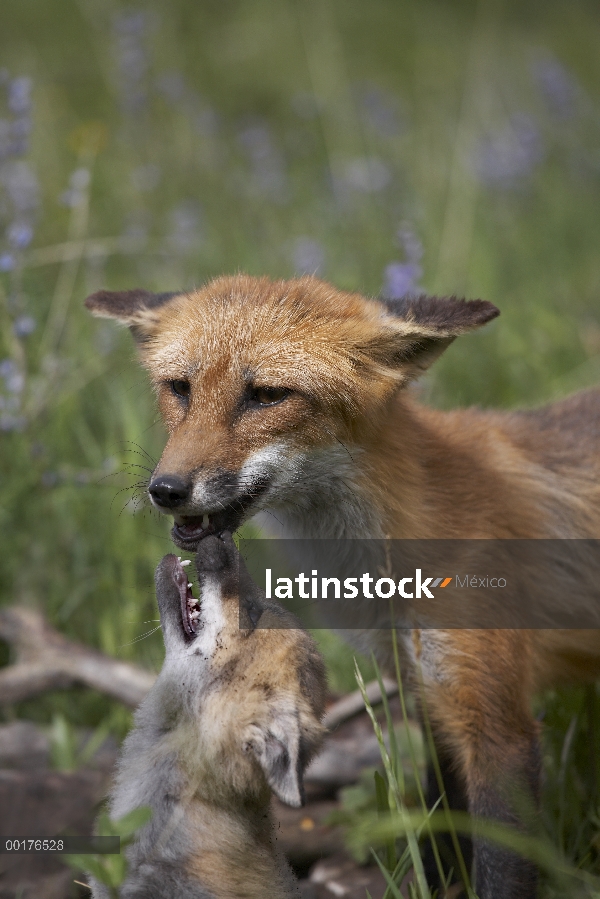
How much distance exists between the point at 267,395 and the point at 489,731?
1.58 meters

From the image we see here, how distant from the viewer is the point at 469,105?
11836 mm

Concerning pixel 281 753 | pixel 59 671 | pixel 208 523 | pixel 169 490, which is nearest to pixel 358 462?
pixel 208 523

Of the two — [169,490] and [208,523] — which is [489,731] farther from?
[169,490]

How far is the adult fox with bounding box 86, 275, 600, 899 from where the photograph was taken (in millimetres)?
3375

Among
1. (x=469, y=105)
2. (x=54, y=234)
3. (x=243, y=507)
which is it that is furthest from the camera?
(x=469, y=105)

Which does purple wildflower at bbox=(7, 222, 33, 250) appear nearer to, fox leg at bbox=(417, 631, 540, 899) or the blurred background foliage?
the blurred background foliage

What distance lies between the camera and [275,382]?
3.40m

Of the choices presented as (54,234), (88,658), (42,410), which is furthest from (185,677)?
(54,234)

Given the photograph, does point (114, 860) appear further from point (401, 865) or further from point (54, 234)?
point (54, 234)

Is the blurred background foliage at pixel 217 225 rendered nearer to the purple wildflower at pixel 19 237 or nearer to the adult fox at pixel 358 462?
the purple wildflower at pixel 19 237

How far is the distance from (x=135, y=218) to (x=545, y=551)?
19.9ft

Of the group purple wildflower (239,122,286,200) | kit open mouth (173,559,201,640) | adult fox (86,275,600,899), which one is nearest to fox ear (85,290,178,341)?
adult fox (86,275,600,899)

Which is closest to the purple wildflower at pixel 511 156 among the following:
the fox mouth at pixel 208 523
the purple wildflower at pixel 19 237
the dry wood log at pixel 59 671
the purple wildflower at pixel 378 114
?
the purple wildflower at pixel 378 114

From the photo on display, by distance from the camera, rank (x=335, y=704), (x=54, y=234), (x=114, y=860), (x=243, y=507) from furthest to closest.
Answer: (x=54, y=234), (x=335, y=704), (x=243, y=507), (x=114, y=860)
